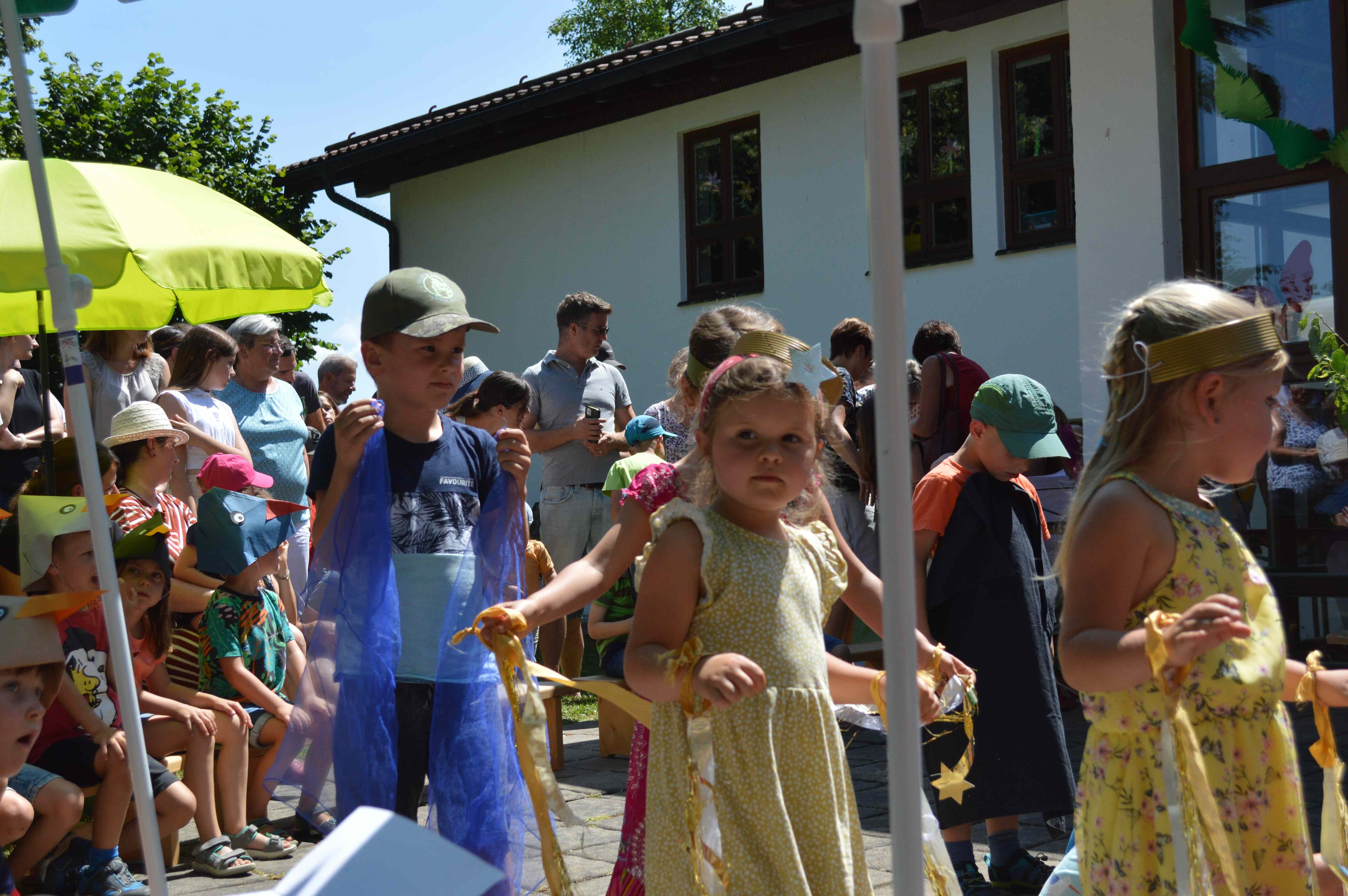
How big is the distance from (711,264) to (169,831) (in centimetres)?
981

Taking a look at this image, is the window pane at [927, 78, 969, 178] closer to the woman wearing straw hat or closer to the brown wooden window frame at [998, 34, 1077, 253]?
the brown wooden window frame at [998, 34, 1077, 253]

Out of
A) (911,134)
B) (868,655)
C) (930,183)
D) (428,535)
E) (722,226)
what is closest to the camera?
(428,535)

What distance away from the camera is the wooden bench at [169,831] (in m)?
4.33

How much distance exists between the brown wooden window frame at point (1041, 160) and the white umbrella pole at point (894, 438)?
9.12 meters

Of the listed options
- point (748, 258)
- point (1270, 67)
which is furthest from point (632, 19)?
point (1270, 67)

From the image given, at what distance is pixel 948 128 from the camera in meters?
11.3

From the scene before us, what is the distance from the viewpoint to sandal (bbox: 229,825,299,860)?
474cm

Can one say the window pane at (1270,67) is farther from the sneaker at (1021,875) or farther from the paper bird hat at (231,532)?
the paper bird hat at (231,532)

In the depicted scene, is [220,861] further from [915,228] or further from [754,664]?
[915,228]

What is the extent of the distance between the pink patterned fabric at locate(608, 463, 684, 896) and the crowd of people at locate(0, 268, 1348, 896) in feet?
0.03

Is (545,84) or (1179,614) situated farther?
(545,84)

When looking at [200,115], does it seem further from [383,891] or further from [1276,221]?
[383,891]

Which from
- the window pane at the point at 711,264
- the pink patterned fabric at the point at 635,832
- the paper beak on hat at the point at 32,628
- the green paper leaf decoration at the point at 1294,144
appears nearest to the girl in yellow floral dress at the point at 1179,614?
the pink patterned fabric at the point at 635,832

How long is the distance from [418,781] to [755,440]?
4.24 feet
